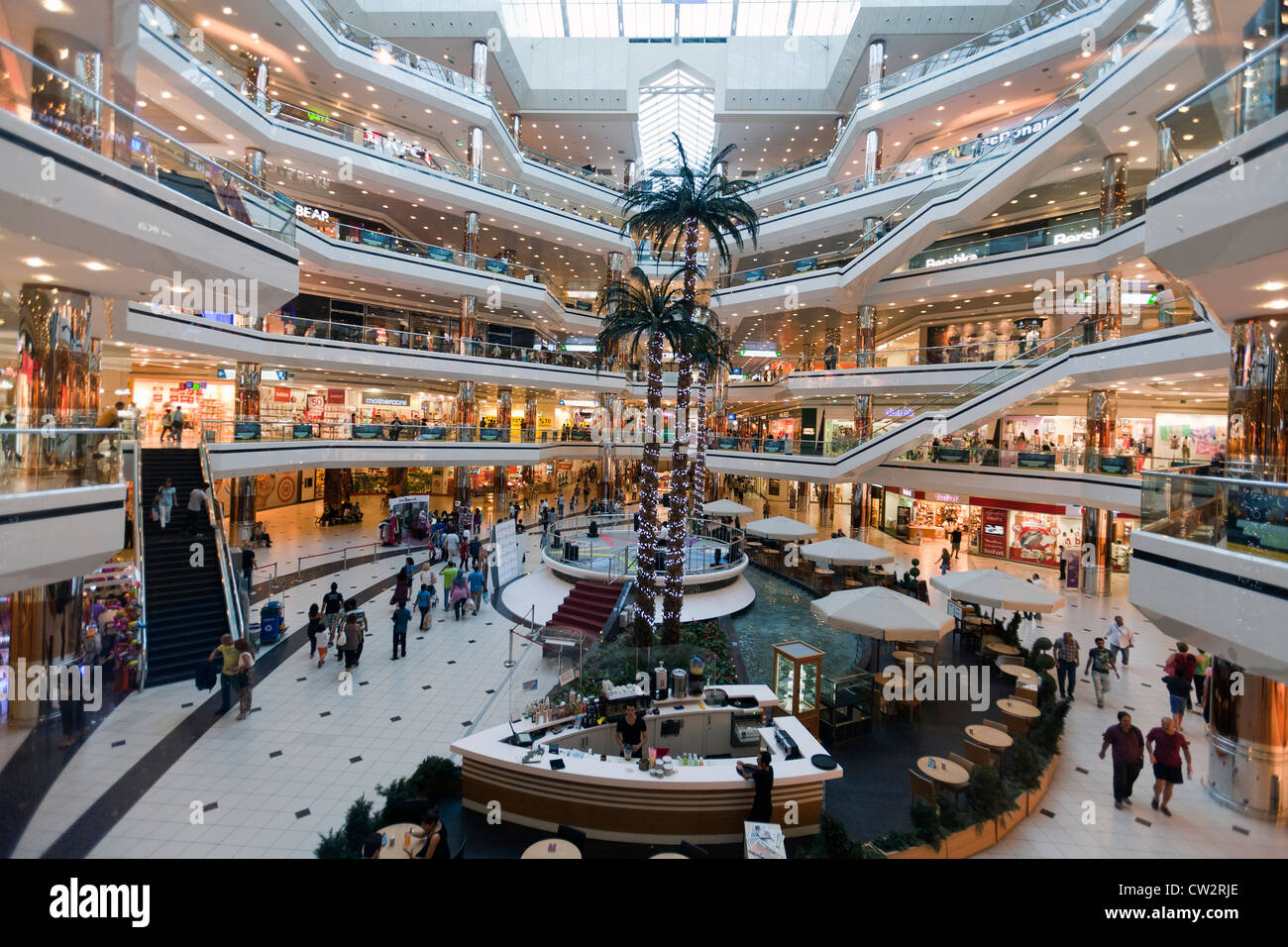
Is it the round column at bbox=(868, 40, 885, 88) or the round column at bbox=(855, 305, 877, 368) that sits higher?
the round column at bbox=(868, 40, 885, 88)

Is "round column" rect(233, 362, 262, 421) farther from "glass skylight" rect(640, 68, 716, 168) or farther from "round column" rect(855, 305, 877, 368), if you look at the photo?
"glass skylight" rect(640, 68, 716, 168)

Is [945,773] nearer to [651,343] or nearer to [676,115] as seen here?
[651,343]

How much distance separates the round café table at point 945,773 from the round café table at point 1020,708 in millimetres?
2110

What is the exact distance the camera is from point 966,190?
18.3 meters

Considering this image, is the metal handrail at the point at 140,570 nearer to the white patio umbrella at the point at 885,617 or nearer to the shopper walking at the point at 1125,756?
the white patio umbrella at the point at 885,617

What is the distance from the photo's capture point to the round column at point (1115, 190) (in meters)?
17.1

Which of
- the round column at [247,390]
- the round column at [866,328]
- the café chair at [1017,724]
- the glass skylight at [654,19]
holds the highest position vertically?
the glass skylight at [654,19]

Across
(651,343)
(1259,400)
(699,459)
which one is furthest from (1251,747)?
(699,459)

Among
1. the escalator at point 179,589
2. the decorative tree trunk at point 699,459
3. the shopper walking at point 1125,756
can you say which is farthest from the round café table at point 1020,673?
the escalator at point 179,589

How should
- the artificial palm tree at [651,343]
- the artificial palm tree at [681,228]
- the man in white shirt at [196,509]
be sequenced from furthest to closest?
the man in white shirt at [196,509]
the artificial palm tree at [681,228]
the artificial palm tree at [651,343]

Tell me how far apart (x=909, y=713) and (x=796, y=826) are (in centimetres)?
394

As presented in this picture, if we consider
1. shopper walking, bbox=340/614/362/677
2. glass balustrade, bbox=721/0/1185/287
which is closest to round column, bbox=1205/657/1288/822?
shopper walking, bbox=340/614/362/677
